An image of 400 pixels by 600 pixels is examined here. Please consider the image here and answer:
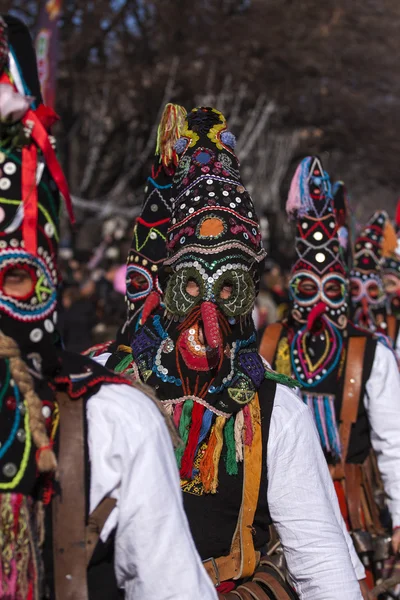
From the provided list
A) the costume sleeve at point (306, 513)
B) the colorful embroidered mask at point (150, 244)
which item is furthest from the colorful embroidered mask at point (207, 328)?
the colorful embroidered mask at point (150, 244)

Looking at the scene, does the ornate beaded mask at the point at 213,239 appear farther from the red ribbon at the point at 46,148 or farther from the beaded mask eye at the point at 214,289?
the red ribbon at the point at 46,148

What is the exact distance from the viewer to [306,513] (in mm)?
2793

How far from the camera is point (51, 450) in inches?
78.4

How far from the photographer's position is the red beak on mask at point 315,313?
15.8 feet

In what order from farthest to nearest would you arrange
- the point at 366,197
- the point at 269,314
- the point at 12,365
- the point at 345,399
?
1. the point at 366,197
2. the point at 269,314
3. the point at 345,399
4. the point at 12,365

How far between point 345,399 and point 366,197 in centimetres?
3356

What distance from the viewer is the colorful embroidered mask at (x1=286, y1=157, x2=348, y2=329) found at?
15.9ft

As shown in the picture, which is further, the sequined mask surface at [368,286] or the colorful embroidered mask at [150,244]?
the sequined mask surface at [368,286]

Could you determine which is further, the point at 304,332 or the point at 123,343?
the point at 304,332

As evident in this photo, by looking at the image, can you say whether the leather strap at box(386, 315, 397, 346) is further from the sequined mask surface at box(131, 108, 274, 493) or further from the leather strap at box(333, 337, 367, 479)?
the sequined mask surface at box(131, 108, 274, 493)

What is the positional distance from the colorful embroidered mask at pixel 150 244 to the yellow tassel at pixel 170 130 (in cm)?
10

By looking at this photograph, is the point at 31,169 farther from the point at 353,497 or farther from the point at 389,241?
the point at 389,241

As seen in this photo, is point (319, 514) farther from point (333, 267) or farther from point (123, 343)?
point (333, 267)

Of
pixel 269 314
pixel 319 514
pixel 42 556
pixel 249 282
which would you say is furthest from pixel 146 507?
pixel 269 314
